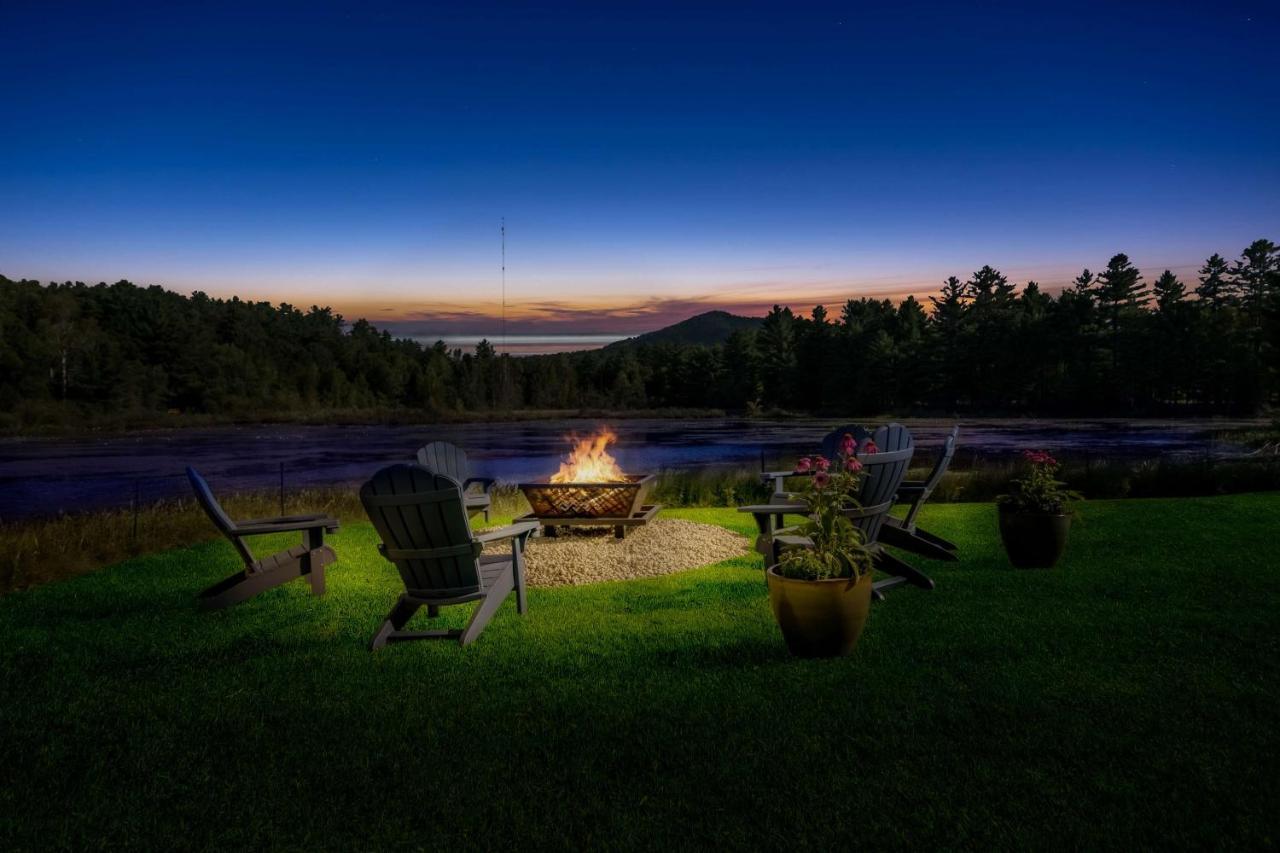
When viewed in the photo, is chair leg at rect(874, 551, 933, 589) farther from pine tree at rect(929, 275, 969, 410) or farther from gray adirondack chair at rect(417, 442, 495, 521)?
pine tree at rect(929, 275, 969, 410)

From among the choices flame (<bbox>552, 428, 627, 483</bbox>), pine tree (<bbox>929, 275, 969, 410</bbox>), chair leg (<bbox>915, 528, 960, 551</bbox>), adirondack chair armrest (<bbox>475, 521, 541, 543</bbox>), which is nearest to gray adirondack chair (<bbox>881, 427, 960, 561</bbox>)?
chair leg (<bbox>915, 528, 960, 551</bbox>)

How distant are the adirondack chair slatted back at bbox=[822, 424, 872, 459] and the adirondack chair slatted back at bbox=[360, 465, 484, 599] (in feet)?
8.84

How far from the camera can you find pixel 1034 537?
6312mm

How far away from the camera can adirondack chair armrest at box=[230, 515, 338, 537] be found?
5.50 m

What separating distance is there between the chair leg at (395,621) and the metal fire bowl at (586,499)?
3.16m

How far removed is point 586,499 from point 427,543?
11.6 ft

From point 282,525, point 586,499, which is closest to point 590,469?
point 586,499

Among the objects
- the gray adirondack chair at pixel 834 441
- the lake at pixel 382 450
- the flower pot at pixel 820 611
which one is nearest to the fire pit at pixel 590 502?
the gray adirondack chair at pixel 834 441

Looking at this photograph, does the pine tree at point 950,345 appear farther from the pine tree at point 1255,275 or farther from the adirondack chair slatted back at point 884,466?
the adirondack chair slatted back at point 884,466

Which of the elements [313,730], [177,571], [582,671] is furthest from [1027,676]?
[177,571]

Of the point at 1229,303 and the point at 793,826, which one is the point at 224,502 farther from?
the point at 1229,303

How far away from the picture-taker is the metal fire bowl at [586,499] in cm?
807

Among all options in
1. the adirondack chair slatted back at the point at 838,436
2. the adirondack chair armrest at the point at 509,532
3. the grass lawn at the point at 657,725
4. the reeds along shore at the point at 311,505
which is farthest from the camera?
the reeds along shore at the point at 311,505

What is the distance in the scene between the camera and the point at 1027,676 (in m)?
3.93
